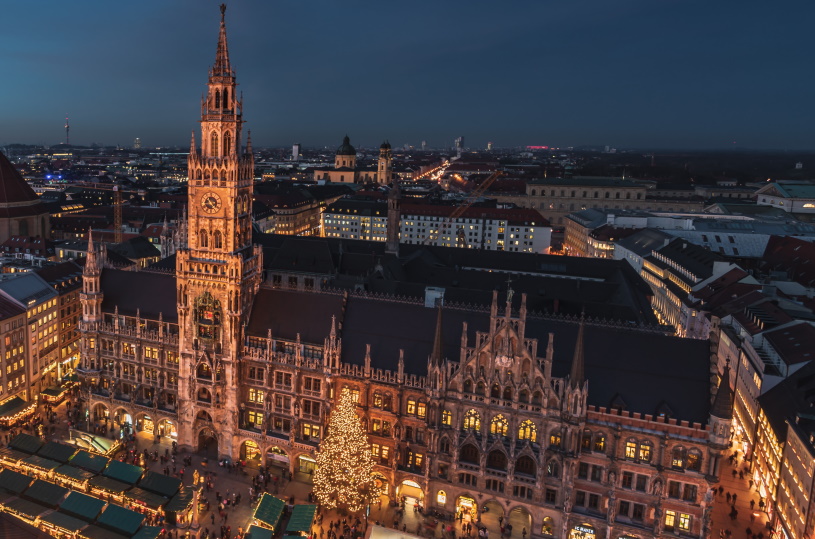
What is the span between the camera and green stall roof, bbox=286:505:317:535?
2248 inches

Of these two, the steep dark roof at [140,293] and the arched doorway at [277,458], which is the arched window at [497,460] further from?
the steep dark roof at [140,293]

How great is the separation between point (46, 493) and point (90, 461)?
6.53m

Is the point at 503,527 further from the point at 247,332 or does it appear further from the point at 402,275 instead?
the point at 402,275

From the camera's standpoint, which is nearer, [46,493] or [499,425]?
[46,493]

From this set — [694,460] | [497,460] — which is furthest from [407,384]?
[694,460]

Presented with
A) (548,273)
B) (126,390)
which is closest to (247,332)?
(126,390)

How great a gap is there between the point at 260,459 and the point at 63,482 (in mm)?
20775

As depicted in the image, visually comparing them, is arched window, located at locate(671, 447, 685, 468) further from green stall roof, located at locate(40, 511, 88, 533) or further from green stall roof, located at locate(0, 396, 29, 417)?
green stall roof, located at locate(0, 396, 29, 417)

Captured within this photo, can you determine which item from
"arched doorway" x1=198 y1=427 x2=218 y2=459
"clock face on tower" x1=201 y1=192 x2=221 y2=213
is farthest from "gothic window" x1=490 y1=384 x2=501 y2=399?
"clock face on tower" x1=201 y1=192 x2=221 y2=213

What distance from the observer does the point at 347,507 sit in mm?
62469

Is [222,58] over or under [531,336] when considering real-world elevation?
over

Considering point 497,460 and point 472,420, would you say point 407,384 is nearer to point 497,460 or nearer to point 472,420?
point 472,420

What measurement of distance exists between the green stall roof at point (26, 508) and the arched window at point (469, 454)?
133 feet

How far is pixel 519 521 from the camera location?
6203 centimetres
